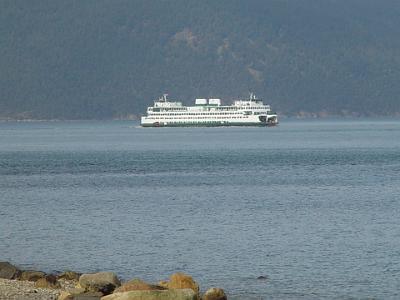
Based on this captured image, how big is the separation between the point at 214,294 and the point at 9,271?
7.12 metres

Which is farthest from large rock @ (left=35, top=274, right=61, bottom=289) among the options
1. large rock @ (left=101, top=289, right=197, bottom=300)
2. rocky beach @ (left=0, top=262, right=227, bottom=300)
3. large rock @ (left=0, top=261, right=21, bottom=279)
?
large rock @ (left=101, top=289, right=197, bottom=300)

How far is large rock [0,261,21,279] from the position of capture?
118ft

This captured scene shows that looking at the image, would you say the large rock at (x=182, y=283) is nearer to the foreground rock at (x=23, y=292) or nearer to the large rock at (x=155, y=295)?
the large rock at (x=155, y=295)

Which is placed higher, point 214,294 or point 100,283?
point 100,283

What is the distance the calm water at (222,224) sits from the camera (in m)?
37.8

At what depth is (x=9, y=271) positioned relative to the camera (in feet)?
119

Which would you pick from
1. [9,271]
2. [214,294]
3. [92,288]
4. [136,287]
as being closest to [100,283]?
[92,288]

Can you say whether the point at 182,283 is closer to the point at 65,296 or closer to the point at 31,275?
the point at 65,296

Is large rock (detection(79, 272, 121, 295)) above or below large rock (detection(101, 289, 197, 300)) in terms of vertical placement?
below

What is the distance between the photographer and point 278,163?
94188 millimetres

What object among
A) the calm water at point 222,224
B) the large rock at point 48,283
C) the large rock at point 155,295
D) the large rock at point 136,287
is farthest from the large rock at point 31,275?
the large rock at point 155,295

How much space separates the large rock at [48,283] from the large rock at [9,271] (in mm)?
1665

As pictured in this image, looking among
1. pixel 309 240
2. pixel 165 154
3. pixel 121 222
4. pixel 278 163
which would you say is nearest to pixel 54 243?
pixel 121 222

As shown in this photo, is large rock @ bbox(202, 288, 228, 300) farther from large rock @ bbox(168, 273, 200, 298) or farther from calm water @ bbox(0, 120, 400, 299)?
calm water @ bbox(0, 120, 400, 299)
